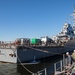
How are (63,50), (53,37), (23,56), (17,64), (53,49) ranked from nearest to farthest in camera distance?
(17,64), (23,56), (53,49), (63,50), (53,37)

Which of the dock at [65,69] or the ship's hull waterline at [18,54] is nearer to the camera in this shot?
the dock at [65,69]

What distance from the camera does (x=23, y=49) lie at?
31.3 m

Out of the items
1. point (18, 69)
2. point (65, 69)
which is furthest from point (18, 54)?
point (65, 69)

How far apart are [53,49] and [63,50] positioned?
7.66 meters

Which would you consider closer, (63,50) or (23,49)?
(23,49)

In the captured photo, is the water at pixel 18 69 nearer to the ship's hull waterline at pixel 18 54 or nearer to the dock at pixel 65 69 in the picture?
the dock at pixel 65 69

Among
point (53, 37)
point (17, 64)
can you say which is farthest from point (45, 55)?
point (53, 37)

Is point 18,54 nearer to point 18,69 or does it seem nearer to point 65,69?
point 18,69

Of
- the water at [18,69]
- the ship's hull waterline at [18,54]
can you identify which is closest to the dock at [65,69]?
the water at [18,69]

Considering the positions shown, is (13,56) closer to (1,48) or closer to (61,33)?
(1,48)

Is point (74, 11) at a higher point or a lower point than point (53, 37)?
higher

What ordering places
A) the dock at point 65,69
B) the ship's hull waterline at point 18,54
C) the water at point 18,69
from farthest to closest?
the ship's hull waterline at point 18,54 → the water at point 18,69 → the dock at point 65,69

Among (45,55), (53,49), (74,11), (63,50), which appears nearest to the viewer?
(45,55)

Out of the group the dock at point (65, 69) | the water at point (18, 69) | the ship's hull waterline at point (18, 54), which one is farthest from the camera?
the ship's hull waterline at point (18, 54)
